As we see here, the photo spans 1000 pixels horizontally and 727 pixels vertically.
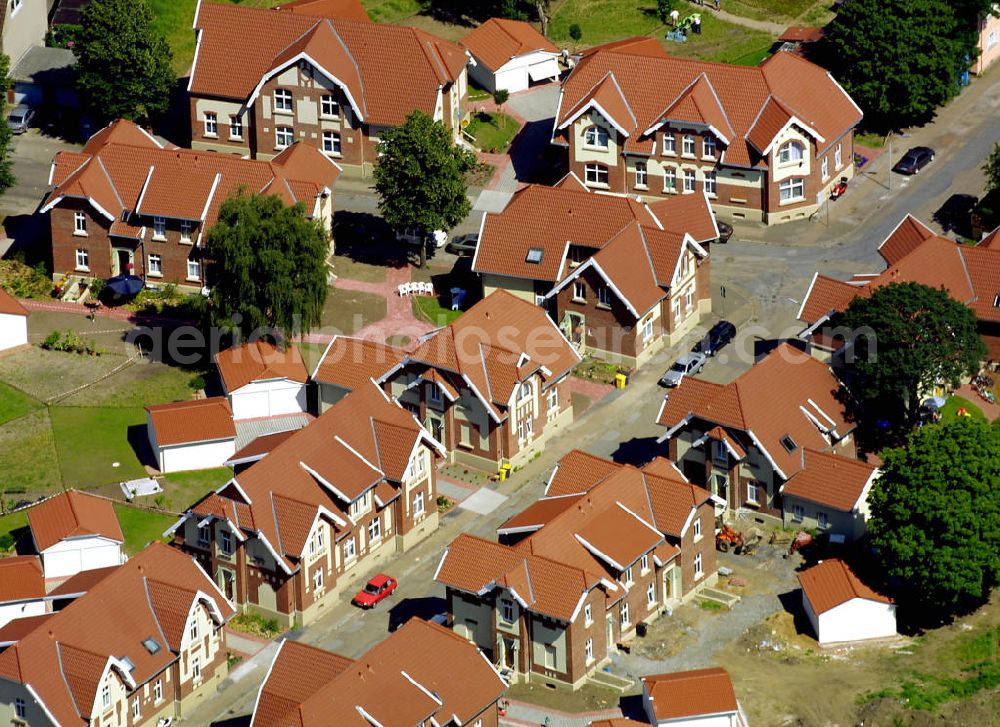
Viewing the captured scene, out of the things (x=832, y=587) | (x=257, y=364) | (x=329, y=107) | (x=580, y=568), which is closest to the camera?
(x=580, y=568)

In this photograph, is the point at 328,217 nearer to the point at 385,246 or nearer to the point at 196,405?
the point at 385,246

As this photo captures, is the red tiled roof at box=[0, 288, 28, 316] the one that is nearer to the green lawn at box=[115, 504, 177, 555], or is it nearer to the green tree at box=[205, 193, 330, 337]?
the green tree at box=[205, 193, 330, 337]

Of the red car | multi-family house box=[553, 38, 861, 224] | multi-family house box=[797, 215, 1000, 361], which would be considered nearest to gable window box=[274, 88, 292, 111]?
multi-family house box=[553, 38, 861, 224]

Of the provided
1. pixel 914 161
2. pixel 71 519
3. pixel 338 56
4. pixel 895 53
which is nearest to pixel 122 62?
pixel 338 56

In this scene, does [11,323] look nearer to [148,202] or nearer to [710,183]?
[148,202]

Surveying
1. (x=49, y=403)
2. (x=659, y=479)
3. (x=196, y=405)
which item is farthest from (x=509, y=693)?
(x=49, y=403)

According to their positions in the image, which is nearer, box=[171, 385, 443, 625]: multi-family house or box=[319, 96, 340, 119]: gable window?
box=[171, 385, 443, 625]: multi-family house

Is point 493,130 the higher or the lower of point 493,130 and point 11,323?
the higher
